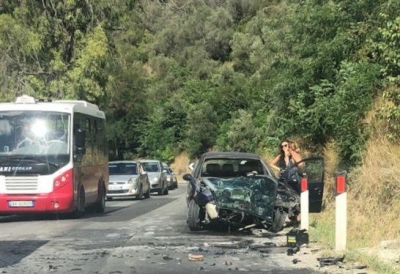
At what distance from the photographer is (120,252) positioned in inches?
455

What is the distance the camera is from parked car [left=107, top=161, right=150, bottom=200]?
2869 cm

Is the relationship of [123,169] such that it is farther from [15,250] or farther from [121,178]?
[15,250]

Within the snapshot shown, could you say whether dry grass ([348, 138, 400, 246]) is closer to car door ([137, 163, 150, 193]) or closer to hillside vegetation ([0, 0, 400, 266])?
hillside vegetation ([0, 0, 400, 266])

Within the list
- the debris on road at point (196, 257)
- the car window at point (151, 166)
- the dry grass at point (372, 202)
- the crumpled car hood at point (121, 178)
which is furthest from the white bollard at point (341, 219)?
the car window at point (151, 166)

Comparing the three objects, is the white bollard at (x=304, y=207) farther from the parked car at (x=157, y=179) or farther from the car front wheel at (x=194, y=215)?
the parked car at (x=157, y=179)

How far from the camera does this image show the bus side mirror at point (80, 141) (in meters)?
18.1

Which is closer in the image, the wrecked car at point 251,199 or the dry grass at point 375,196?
the dry grass at point 375,196

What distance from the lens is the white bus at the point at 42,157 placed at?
17438mm

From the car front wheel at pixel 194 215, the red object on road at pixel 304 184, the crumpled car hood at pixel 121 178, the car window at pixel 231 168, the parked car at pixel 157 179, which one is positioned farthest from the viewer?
the parked car at pixel 157 179

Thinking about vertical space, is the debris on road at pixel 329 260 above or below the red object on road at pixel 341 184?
below

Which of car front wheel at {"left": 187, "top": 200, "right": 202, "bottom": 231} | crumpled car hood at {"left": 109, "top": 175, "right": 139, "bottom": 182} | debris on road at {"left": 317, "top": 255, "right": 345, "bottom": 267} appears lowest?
debris on road at {"left": 317, "top": 255, "right": 345, "bottom": 267}

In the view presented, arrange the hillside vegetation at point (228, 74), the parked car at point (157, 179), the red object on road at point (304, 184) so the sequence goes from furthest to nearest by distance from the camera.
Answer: the parked car at point (157, 179), the hillside vegetation at point (228, 74), the red object on road at point (304, 184)

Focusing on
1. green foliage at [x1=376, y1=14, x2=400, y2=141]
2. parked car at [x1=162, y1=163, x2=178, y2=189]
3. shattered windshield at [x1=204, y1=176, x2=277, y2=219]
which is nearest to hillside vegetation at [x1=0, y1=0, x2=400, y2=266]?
green foliage at [x1=376, y1=14, x2=400, y2=141]

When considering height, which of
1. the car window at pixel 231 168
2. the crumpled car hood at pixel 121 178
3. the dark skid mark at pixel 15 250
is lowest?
the dark skid mark at pixel 15 250
